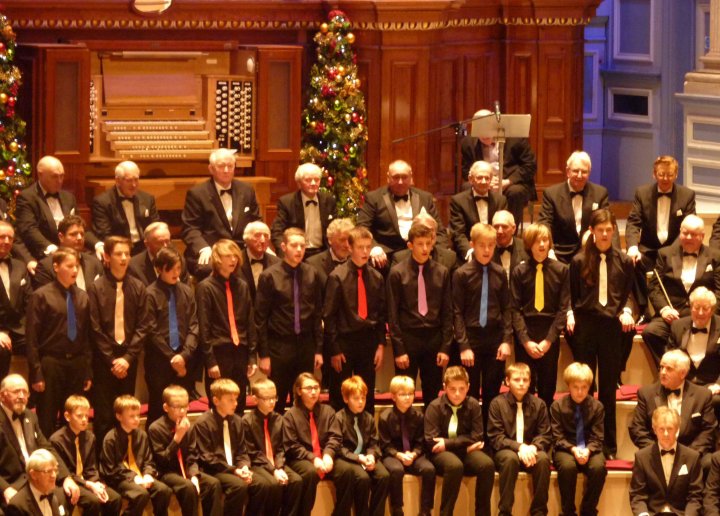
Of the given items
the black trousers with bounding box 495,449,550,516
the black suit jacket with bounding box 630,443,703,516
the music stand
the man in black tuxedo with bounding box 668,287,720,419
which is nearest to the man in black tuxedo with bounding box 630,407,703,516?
the black suit jacket with bounding box 630,443,703,516

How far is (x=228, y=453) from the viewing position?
9758mm

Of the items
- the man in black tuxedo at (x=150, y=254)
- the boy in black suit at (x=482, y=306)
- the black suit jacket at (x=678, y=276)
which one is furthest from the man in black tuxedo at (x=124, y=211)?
the black suit jacket at (x=678, y=276)

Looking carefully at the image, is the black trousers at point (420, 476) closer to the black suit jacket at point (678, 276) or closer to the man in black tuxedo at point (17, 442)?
Answer: the man in black tuxedo at point (17, 442)

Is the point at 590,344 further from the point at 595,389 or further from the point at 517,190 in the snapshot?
the point at 517,190

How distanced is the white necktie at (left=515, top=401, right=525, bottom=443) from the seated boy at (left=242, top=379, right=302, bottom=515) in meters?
1.40

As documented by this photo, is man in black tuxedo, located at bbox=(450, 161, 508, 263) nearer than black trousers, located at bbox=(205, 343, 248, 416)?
No

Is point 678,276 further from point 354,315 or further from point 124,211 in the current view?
point 124,211

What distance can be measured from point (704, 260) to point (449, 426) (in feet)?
7.07

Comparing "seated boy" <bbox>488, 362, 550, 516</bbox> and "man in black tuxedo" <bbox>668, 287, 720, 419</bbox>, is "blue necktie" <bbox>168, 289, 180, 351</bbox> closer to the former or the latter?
"seated boy" <bbox>488, 362, 550, 516</bbox>

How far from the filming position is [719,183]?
13508 millimetres

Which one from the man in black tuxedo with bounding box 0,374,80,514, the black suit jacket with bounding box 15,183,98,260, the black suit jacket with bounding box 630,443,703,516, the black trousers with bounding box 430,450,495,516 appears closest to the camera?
the man in black tuxedo with bounding box 0,374,80,514

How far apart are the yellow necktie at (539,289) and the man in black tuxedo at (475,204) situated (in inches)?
30.9

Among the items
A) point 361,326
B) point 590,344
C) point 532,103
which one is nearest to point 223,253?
point 361,326

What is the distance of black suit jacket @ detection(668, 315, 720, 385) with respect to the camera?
1056 cm
